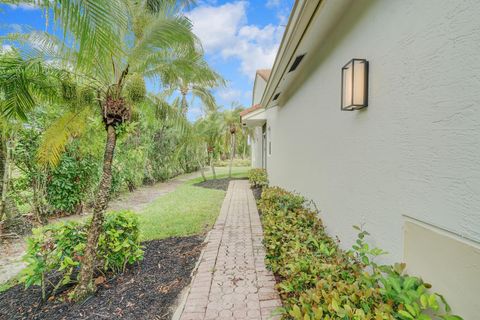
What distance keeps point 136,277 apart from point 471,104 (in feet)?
16.4

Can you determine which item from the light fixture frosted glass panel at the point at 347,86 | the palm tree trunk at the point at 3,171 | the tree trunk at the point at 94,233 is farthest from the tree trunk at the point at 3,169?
the light fixture frosted glass panel at the point at 347,86

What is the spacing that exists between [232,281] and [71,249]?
105 inches

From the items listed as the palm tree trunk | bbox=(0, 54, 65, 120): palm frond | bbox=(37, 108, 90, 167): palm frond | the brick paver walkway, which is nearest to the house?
the brick paver walkway

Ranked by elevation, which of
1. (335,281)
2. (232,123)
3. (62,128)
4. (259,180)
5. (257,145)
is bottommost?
(259,180)

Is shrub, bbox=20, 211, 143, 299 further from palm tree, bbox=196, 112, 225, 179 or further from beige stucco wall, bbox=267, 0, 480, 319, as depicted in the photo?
palm tree, bbox=196, 112, 225, 179

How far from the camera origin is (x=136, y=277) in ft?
14.6

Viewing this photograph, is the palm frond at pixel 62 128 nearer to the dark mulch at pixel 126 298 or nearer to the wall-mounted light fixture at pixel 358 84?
the dark mulch at pixel 126 298

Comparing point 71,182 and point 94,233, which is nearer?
point 94,233

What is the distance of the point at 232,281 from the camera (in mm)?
4047

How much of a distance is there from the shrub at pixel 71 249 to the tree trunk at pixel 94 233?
0.16 metres

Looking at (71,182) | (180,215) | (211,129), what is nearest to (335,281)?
(180,215)

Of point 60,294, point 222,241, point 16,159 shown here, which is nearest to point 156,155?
point 16,159

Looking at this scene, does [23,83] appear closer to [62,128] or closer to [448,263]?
[62,128]

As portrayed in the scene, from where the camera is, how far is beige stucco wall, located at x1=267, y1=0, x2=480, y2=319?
1.63 metres
